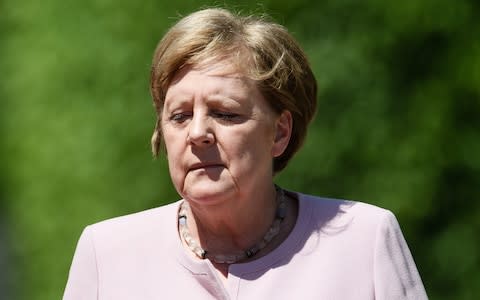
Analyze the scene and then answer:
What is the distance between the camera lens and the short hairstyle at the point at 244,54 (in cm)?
307

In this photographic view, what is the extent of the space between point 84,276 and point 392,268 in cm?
90

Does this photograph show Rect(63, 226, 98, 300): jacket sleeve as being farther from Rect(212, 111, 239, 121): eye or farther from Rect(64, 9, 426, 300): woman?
Rect(212, 111, 239, 121): eye

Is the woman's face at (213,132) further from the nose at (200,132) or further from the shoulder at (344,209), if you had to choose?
the shoulder at (344,209)

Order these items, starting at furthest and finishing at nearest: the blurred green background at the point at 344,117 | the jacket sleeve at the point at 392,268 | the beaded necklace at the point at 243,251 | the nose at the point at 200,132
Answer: the blurred green background at the point at 344,117
the beaded necklace at the point at 243,251
the jacket sleeve at the point at 392,268
the nose at the point at 200,132

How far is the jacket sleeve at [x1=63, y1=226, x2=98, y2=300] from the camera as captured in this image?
3227mm

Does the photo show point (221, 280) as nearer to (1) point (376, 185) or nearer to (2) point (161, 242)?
(2) point (161, 242)

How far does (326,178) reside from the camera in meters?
5.34

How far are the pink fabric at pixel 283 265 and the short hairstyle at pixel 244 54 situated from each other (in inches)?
13.0

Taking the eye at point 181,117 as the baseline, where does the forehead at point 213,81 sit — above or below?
above

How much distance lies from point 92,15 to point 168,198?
3.27ft

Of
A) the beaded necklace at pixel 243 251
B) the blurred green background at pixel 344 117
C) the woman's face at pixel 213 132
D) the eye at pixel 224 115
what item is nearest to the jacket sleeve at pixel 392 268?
the beaded necklace at pixel 243 251

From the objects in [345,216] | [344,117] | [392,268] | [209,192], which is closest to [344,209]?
[345,216]

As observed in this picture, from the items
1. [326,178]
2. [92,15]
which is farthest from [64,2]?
[326,178]

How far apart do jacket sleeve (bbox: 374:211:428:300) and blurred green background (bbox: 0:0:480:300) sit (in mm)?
2118
